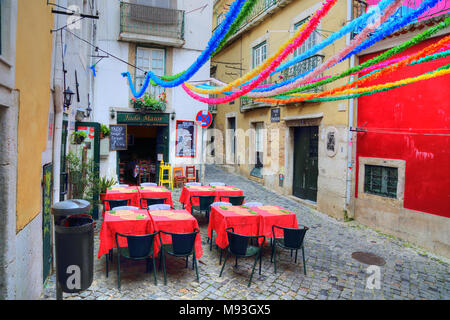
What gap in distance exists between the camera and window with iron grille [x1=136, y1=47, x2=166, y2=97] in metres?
12.8

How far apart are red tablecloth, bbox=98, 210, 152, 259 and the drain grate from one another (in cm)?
434

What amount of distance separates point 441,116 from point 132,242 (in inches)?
280

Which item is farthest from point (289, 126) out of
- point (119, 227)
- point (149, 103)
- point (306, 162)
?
point (119, 227)

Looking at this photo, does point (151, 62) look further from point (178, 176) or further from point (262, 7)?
point (262, 7)

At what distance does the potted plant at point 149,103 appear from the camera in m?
12.7

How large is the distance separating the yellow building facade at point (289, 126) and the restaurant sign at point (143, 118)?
4.07m

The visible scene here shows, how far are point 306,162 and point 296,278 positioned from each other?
6.83 metres

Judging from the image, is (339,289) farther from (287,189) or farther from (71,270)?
(287,189)

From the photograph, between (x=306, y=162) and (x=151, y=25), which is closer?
(x=306, y=162)

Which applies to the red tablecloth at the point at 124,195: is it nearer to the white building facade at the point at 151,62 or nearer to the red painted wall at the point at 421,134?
the white building facade at the point at 151,62

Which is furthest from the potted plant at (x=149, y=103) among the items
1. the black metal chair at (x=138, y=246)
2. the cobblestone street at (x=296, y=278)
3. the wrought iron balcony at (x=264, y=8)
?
the black metal chair at (x=138, y=246)

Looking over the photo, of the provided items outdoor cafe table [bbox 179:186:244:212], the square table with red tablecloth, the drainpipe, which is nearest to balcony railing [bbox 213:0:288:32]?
the drainpipe

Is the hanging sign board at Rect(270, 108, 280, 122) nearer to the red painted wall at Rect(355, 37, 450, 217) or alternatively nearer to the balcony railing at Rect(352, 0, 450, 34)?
the red painted wall at Rect(355, 37, 450, 217)

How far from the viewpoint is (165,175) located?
12.8 metres
